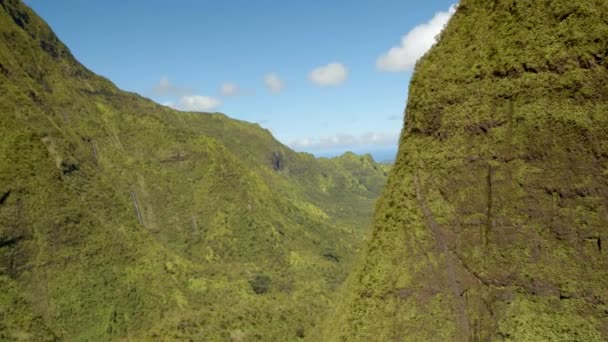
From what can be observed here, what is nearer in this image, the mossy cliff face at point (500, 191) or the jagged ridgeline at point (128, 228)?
the mossy cliff face at point (500, 191)

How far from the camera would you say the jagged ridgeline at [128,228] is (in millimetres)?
46750

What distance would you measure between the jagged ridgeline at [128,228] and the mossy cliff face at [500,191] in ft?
66.7

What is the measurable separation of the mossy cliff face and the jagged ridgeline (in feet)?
66.7

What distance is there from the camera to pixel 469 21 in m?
16.9

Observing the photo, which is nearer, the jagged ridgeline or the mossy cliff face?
the mossy cliff face

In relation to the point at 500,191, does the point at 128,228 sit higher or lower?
lower

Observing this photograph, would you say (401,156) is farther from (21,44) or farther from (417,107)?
(21,44)

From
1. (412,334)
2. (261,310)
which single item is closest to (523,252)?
(412,334)

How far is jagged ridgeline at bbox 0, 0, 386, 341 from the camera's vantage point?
46750mm

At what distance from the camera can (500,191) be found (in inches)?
586

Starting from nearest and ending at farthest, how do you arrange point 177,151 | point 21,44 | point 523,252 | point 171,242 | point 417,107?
1. point 523,252
2. point 417,107
3. point 21,44
4. point 171,242
5. point 177,151

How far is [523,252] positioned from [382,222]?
16.5 feet

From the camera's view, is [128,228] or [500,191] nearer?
[500,191]

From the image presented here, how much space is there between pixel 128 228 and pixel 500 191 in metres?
58.6
